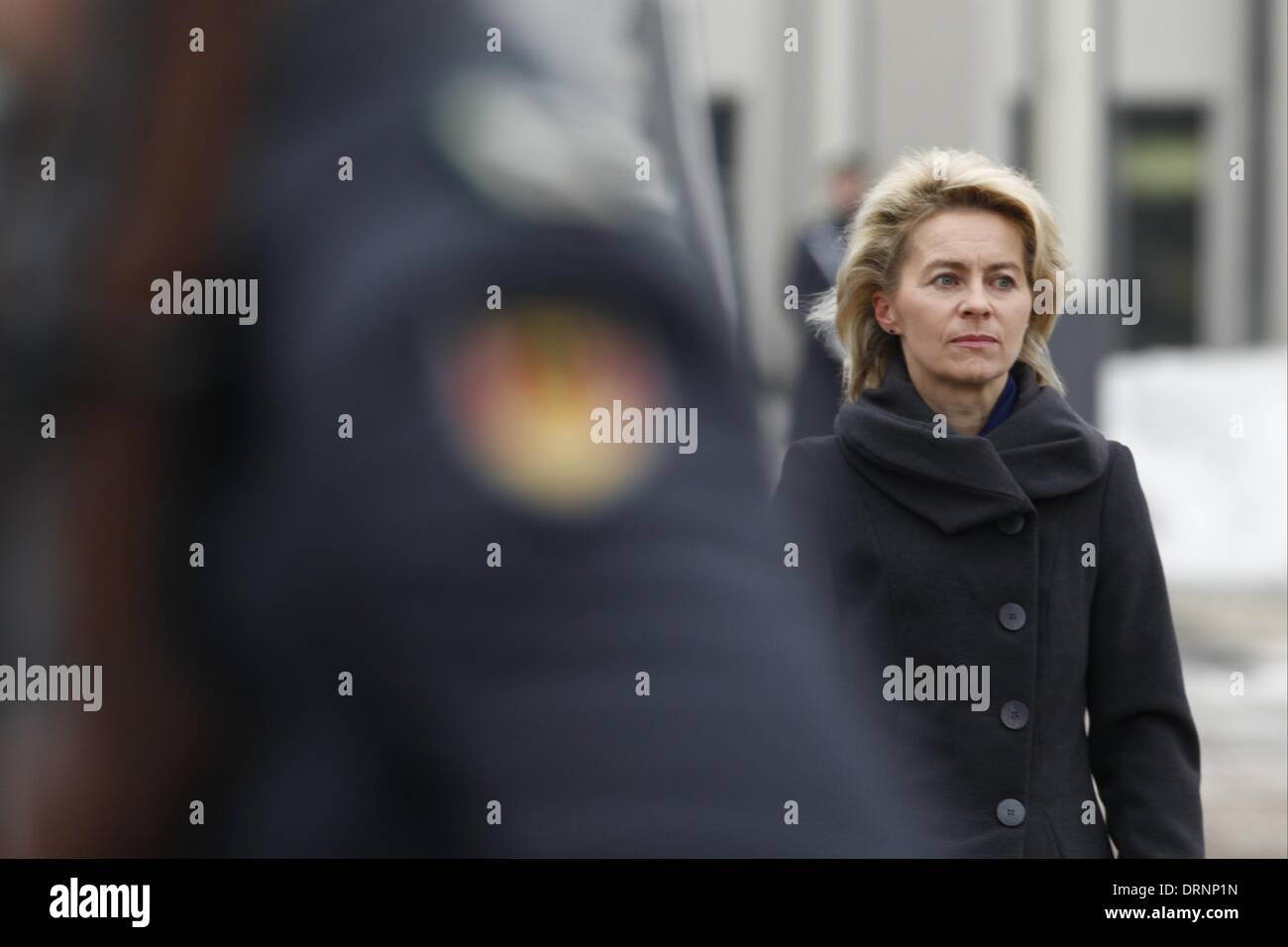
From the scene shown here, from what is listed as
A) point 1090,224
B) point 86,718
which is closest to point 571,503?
point 86,718

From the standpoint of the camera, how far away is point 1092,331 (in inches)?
58.6

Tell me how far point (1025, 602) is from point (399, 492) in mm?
650

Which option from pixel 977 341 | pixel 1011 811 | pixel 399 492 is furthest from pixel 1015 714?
pixel 399 492

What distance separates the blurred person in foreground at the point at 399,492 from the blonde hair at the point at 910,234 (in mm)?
518

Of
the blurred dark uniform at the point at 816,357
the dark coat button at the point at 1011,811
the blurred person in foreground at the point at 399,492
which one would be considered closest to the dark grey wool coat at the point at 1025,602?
the dark coat button at the point at 1011,811

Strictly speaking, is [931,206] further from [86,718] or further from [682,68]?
[86,718]

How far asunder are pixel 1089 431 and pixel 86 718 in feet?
2.26

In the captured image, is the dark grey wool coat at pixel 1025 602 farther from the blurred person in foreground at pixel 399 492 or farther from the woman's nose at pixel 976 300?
the blurred person in foreground at pixel 399 492

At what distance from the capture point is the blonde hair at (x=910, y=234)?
986 millimetres

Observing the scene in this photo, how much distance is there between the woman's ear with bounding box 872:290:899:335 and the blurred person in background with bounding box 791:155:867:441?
9 cm

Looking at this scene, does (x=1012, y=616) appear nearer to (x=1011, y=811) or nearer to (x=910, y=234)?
(x=1011, y=811)

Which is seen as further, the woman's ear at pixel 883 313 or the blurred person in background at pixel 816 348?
the blurred person in background at pixel 816 348

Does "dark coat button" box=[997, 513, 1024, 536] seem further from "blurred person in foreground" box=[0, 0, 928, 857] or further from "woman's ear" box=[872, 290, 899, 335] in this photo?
"blurred person in foreground" box=[0, 0, 928, 857]

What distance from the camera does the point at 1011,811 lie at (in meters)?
0.94
